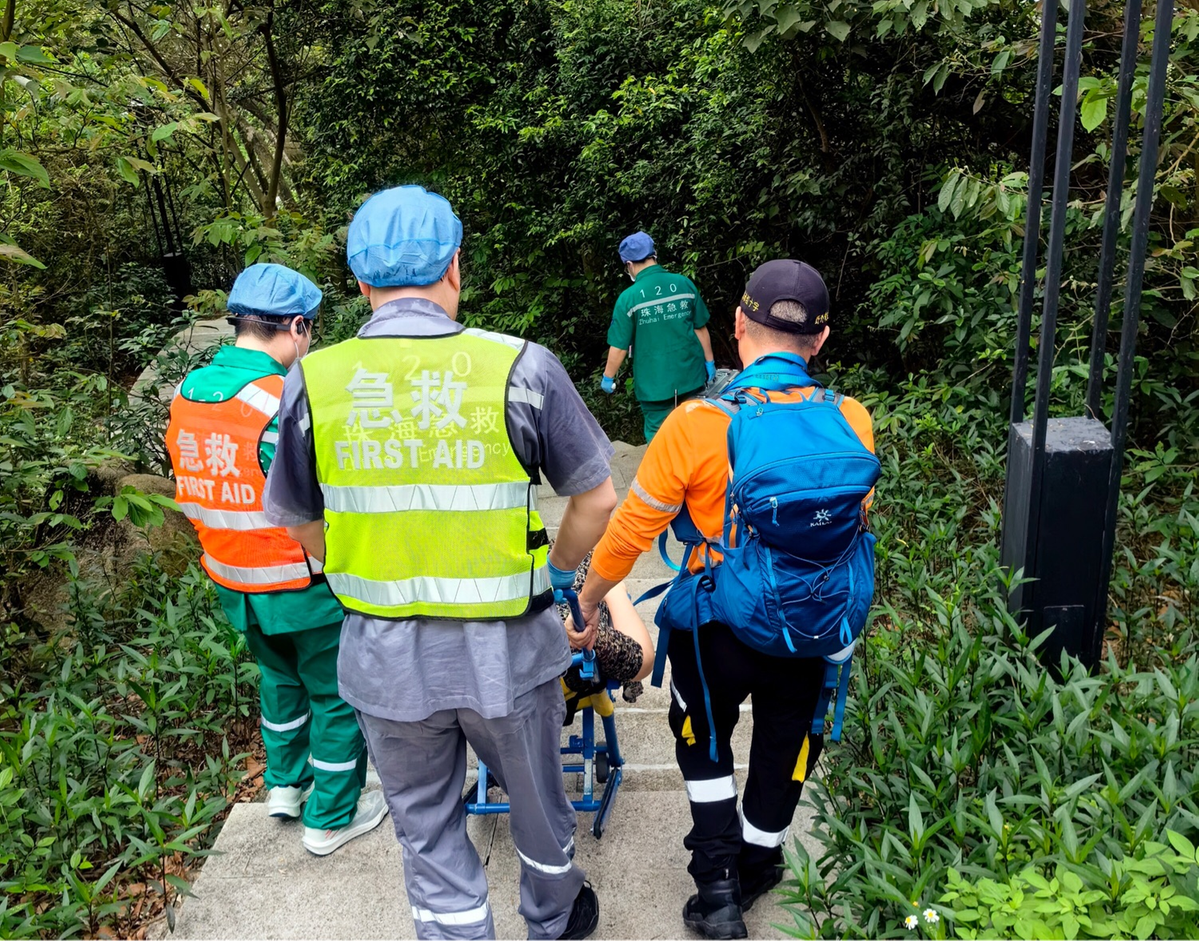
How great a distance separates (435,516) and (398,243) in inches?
25.3

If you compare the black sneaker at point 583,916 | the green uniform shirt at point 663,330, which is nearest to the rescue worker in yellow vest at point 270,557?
the black sneaker at point 583,916

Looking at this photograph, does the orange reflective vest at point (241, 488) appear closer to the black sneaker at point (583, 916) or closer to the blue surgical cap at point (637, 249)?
the black sneaker at point (583, 916)

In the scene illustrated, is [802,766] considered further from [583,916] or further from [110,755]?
[110,755]

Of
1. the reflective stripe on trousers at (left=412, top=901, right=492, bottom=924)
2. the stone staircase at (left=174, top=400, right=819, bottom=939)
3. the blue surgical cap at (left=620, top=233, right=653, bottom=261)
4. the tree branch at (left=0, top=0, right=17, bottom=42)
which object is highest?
the tree branch at (left=0, top=0, right=17, bottom=42)

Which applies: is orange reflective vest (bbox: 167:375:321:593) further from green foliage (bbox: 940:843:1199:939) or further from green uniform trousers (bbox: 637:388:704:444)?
green uniform trousers (bbox: 637:388:704:444)

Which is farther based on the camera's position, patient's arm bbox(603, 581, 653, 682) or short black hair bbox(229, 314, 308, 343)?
patient's arm bbox(603, 581, 653, 682)

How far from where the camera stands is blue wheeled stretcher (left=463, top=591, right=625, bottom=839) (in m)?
3.08

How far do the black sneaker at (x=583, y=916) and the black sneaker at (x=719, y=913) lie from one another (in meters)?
0.27

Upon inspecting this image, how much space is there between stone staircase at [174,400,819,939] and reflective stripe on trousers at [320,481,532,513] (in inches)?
53.7

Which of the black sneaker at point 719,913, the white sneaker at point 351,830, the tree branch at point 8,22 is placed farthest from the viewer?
the tree branch at point 8,22

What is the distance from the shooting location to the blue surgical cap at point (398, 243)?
2248 mm

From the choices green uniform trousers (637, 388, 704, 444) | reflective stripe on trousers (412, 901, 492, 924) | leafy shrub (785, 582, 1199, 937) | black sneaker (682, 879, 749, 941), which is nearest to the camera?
leafy shrub (785, 582, 1199, 937)

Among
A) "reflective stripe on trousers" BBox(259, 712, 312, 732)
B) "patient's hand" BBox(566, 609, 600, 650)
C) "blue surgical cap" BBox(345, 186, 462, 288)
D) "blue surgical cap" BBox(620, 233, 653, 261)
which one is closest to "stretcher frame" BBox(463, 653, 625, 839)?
"patient's hand" BBox(566, 609, 600, 650)

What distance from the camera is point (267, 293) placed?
3158 millimetres
